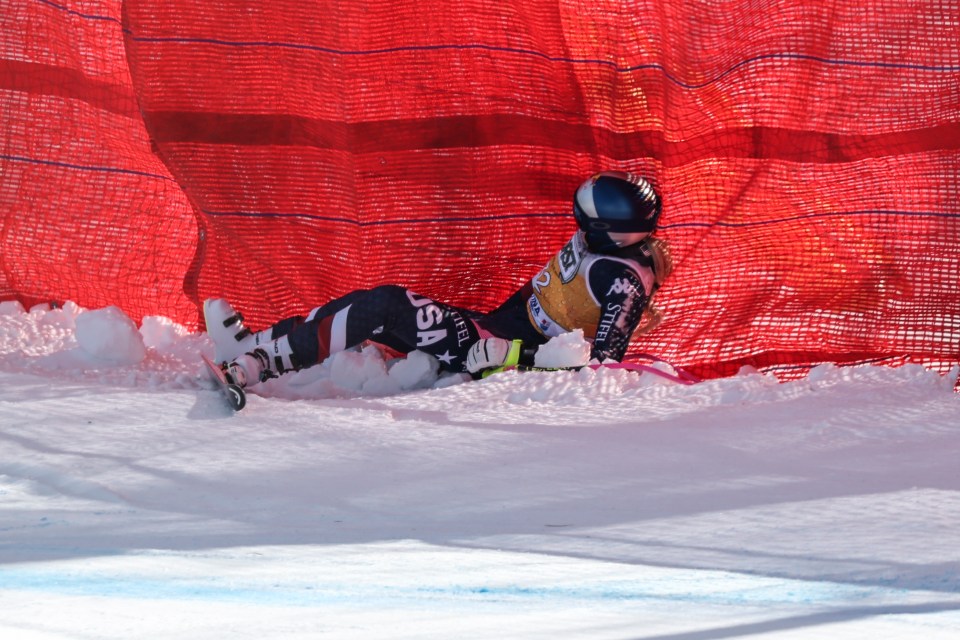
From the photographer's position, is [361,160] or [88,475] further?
[361,160]

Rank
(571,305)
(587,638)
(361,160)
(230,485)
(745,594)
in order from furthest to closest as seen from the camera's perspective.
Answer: (361,160), (571,305), (230,485), (745,594), (587,638)

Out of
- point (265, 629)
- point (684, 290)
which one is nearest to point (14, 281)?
point (684, 290)

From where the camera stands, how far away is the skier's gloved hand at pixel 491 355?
275cm

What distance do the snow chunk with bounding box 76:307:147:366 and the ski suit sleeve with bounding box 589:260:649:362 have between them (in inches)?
47.7

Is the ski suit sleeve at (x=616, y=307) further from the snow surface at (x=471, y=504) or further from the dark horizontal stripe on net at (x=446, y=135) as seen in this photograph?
the dark horizontal stripe on net at (x=446, y=135)

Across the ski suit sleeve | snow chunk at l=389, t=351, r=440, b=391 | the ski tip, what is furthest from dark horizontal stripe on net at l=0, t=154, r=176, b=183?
the ski suit sleeve

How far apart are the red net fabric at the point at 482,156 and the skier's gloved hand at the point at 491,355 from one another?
0.46 metres

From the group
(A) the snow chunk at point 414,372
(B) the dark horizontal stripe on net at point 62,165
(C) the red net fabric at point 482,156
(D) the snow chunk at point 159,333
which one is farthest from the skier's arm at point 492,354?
(B) the dark horizontal stripe on net at point 62,165

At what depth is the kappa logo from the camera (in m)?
2.79

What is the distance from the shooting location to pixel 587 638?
109cm

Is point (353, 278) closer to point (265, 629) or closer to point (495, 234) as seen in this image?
point (495, 234)

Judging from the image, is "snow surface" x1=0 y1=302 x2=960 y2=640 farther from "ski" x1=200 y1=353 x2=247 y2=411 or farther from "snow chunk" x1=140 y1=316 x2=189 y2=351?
"snow chunk" x1=140 y1=316 x2=189 y2=351

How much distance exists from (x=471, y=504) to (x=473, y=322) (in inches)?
49.4

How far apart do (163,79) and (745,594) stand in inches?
92.6
